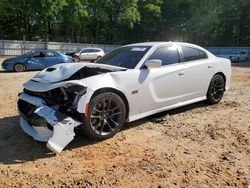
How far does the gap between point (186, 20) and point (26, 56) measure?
33.0 meters

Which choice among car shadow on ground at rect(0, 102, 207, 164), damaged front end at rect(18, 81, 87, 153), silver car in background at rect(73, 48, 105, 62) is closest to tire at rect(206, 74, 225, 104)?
car shadow on ground at rect(0, 102, 207, 164)

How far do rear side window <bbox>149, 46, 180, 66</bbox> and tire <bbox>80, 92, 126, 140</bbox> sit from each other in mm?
1270

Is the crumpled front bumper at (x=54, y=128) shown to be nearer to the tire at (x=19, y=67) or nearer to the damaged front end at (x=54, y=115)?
Result: the damaged front end at (x=54, y=115)

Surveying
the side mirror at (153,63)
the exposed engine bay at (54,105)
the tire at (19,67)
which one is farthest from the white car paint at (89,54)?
the exposed engine bay at (54,105)

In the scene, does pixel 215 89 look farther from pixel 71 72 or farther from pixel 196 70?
pixel 71 72

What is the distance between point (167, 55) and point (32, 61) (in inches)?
462

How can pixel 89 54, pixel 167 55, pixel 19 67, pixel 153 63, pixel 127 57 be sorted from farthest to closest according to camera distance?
1. pixel 89 54
2. pixel 19 67
3. pixel 167 55
4. pixel 127 57
5. pixel 153 63

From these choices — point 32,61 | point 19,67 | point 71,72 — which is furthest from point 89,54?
point 71,72

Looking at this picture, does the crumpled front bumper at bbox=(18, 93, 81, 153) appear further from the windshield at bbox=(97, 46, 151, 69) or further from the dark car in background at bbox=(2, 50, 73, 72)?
the dark car in background at bbox=(2, 50, 73, 72)

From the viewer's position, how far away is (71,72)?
14.4ft

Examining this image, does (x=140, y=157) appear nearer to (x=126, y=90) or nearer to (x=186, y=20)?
(x=126, y=90)

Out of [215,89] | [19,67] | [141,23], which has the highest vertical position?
[141,23]

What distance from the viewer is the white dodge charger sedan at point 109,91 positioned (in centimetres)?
405

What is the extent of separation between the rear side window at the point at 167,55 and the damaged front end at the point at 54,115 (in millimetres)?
1802
